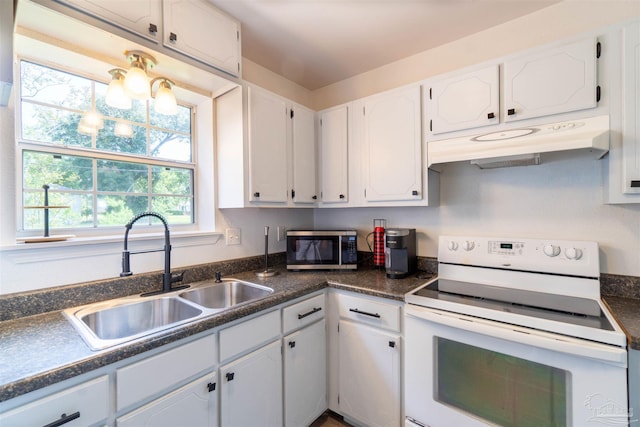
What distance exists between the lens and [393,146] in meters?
1.90

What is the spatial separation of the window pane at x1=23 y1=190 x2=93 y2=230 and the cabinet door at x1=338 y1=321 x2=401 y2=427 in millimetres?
1576

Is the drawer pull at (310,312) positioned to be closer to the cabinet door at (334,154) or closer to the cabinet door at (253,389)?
the cabinet door at (253,389)

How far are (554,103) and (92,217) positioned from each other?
247cm

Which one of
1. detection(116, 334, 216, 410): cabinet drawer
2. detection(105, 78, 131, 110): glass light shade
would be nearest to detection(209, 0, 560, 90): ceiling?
detection(105, 78, 131, 110): glass light shade

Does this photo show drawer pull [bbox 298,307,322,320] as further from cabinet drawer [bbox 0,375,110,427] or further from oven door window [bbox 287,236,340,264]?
cabinet drawer [bbox 0,375,110,427]

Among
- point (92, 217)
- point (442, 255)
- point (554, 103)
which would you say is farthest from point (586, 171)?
point (92, 217)

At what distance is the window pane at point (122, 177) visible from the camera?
1538 millimetres

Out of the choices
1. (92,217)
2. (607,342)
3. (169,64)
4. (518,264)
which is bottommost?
(607,342)

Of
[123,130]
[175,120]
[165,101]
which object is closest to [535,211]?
[165,101]

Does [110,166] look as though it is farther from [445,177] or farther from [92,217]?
[445,177]

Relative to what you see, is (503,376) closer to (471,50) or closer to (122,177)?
(471,50)

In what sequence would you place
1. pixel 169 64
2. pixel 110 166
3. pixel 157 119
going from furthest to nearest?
pixel 157 119, pixel 110 166, pixel 169 64

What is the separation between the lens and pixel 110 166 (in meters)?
1.57

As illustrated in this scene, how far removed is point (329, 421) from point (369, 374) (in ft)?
1.58
